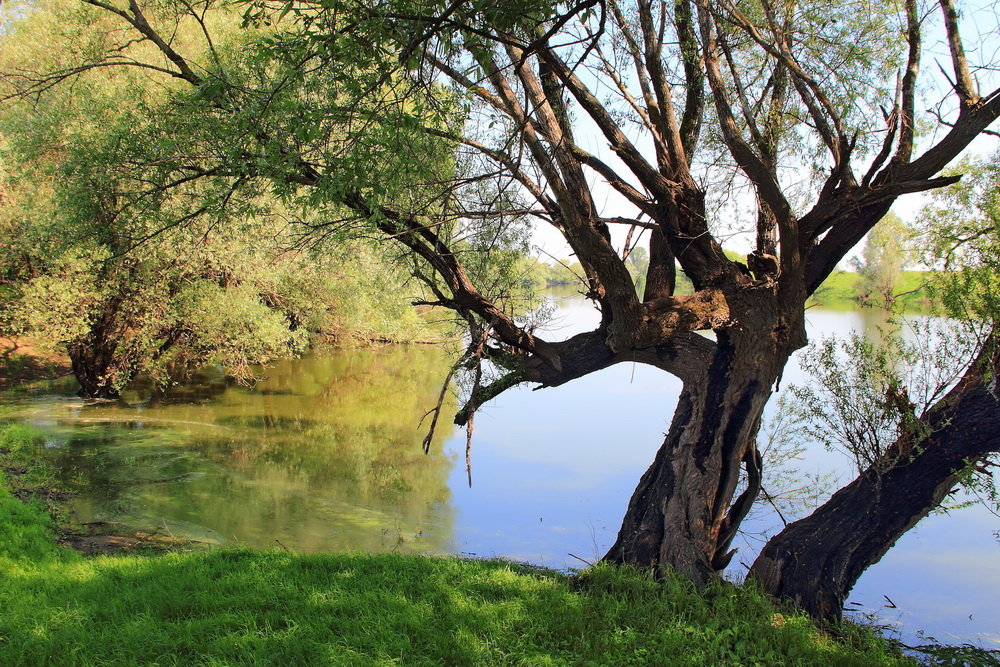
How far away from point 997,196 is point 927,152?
0.77 meters

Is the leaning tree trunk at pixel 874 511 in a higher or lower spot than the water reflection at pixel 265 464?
higher

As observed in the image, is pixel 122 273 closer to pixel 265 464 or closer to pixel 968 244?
pixel 265 464

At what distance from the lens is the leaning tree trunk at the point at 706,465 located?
5.03m

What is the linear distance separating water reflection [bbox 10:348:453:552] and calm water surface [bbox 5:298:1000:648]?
3 cm

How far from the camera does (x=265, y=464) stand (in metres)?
10.2

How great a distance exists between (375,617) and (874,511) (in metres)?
3.38

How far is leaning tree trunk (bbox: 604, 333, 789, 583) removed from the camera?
A: 16.5 feet

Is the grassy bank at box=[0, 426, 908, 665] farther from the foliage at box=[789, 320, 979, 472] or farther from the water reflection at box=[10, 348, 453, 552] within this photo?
the water reflection at box=[10, 348, 453, 552]

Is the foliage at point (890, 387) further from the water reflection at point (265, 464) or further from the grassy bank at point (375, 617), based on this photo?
the water reflection at point (265, 464)

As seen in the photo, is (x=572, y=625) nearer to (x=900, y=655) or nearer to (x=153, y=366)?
(x=900, y=655)

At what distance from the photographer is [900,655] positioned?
449 cm

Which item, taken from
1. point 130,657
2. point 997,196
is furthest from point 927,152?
point 130,657

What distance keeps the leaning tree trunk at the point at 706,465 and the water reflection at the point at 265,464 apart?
2703 millimetres

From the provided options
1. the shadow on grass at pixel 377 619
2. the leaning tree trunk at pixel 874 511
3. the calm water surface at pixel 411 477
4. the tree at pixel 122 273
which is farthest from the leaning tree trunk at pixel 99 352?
the leaning tree trunk at pixel 874 511
